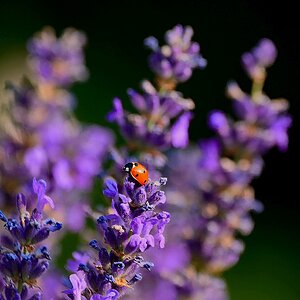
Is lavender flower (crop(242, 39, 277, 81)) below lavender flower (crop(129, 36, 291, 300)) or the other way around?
the other way around

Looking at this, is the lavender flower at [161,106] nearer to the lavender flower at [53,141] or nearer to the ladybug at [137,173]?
the lavender flower at [53,141]

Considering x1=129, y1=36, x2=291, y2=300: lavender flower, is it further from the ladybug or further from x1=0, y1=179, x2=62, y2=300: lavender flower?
x1=0, y1=179, x2=62, y2=300: lavender flower

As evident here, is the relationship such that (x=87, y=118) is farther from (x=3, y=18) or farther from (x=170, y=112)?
(x=170, y=112)

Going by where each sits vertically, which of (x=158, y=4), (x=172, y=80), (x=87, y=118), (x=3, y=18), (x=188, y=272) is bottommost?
(x=188, y=272)

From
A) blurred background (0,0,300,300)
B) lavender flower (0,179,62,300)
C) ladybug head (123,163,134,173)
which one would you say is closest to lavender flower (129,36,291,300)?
ladybug head (123,163,134,173)

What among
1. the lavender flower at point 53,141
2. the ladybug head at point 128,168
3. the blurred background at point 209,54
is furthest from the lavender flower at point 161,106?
the blurred background at point 209,54

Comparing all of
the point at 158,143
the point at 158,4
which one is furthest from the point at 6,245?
the point at 158,4
